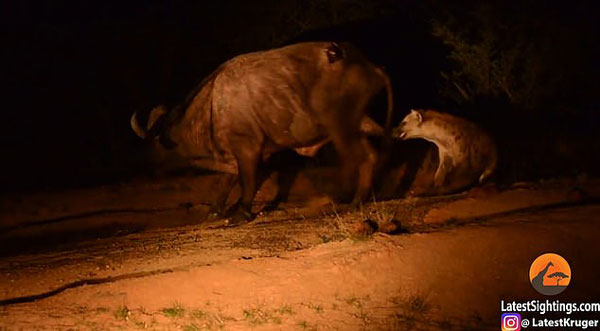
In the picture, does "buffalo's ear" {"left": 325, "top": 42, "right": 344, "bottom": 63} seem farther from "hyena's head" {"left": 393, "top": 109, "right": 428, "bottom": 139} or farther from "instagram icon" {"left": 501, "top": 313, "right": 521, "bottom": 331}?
"instagram icon" {"left": 501, "top": 313, "right": 521, "bottom": 331}

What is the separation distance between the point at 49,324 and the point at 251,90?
412cm

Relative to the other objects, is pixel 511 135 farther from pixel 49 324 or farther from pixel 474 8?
pixel 49 324

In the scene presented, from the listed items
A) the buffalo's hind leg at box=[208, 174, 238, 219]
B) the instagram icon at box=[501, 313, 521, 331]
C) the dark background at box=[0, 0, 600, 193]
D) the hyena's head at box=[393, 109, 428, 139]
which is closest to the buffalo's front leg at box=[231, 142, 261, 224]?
the buffalo's hind leg at box=[208, 174, 238, 219]

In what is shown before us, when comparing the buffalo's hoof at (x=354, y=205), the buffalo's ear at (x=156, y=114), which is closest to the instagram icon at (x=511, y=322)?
the buffalo's hoof at (x=354, y=205)

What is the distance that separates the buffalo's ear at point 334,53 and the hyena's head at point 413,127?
1.41 meters

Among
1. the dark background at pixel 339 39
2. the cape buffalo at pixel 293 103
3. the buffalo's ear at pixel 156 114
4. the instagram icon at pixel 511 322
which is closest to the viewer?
the instagram icon at pixel 511 322

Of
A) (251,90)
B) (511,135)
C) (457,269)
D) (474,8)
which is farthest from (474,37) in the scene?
(457,269)

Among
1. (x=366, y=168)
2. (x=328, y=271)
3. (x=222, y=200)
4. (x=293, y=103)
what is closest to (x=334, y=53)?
(x=293, y=103)

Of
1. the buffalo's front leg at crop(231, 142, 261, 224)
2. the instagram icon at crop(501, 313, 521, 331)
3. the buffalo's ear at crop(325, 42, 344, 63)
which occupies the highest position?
the buffalo's ear at crop(325, 42, 344, 63)

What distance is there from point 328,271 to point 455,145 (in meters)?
4.08

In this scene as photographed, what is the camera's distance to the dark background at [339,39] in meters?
10.6

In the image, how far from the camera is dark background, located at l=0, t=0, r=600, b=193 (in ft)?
34.9

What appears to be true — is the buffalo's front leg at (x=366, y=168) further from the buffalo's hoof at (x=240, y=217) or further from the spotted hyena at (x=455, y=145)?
the buffalo's hoof at (x=240, y=217)

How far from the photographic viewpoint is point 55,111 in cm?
1529
